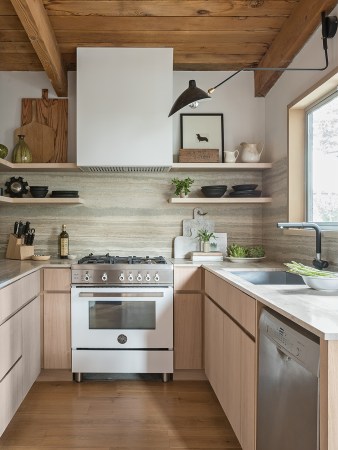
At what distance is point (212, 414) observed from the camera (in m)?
2.63

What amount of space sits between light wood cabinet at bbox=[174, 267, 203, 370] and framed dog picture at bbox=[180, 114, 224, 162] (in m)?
1.08

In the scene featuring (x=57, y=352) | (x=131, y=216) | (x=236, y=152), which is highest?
(x=236, y=152)

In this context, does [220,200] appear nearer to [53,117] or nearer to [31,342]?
[53,117]

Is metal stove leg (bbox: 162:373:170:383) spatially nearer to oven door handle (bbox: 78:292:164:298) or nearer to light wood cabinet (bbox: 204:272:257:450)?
light wood cabinet (bbox: 204:272:257:450)

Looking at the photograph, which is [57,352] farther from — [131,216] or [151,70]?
[151,70]

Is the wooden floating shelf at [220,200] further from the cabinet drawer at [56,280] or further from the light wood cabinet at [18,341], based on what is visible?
the light wood cabinet at [18,341]

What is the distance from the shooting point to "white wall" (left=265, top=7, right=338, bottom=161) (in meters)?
2.46

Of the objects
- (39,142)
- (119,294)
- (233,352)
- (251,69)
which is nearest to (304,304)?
(233,352)

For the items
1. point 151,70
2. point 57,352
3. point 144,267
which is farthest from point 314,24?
point 57,352

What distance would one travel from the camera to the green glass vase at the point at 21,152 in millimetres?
3441

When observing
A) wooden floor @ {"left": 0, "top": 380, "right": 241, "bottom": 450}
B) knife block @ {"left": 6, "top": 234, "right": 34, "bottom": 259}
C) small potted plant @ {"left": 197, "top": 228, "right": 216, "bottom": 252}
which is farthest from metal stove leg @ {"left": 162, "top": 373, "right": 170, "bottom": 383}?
knife block @ {"left": 6, "top": 234, "right": 34, "bottom": 259}

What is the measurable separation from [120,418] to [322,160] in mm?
2002

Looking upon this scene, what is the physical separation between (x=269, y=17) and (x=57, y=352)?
8.72ft

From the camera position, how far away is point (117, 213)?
3.68 m
